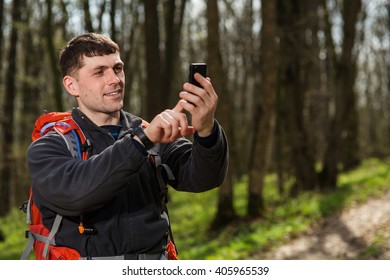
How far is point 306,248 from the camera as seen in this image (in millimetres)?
9852

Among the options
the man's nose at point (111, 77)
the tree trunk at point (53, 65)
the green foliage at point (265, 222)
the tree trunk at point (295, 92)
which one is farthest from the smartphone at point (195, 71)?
the tree trunk at point (295, 92)

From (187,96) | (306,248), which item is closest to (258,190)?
(306,248)

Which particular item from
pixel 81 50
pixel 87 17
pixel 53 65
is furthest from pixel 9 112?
pixel 81 50

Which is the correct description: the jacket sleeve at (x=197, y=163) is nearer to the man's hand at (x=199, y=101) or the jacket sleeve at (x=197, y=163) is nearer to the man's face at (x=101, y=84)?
the man's hand at (x=199, y=101)

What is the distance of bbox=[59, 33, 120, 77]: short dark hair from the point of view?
2.69m

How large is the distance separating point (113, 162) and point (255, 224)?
33.7 ft

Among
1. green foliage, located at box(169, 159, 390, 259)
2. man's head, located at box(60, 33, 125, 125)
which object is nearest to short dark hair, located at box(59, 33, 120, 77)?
man's head, located at box(60, 33, 125, 125)

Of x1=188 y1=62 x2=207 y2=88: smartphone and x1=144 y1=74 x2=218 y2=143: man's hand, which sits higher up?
x1=188 y1=62 x2=207 y2=88: smartphone

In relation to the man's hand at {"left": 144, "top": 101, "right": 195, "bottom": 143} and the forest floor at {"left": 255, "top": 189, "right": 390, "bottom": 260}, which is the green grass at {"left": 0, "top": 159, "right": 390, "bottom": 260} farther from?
the man's hand at {"left": 144, "top": 101, "right": 195, "bottom": 143}

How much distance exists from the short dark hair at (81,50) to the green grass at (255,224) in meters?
7.34

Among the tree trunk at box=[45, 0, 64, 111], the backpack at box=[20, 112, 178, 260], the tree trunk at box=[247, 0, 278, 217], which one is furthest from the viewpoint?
the tree trunk at box=[45, 0, 64, 111]

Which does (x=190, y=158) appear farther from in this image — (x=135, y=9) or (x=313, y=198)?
(x=135, y=9)

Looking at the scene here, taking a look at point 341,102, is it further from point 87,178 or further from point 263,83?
point 87,178

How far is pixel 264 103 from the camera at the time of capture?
12.4 meters
